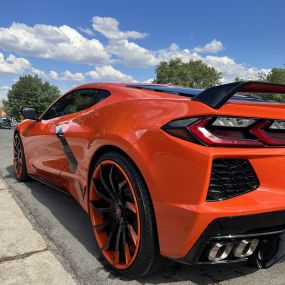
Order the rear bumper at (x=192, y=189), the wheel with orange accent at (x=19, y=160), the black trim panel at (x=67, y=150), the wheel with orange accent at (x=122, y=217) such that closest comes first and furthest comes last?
the rear bumper at (x=192, y=189), the wheel with orange accent at (x=122, y=217), the black trim panel at (x=67, y=150), the wheel with orange accent at (x=19, y=160)

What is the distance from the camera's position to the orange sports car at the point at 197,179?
201cm

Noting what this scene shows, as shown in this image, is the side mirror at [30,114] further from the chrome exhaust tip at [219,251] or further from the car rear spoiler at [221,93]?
the chrome exhaust tip at [219,251]

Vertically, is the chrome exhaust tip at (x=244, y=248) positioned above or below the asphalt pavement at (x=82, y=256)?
above

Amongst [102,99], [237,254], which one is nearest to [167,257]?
[237,254]

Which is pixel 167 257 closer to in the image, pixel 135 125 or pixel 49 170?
pixel 135 125

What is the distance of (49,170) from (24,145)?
1.15 m

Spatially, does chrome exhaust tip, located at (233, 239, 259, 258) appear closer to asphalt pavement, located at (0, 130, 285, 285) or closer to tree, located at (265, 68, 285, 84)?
asphalt pavement, located at (0, 130, 285, 285)

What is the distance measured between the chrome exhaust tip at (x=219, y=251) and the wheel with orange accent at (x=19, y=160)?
11.8 ft

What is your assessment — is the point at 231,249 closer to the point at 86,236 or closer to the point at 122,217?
the point at 122,217

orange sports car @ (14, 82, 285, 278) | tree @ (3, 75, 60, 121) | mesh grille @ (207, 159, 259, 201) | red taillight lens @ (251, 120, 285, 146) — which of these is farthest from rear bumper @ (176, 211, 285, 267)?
tree @ (3, 75, 60, 121)

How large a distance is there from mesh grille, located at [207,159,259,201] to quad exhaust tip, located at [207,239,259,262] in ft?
0.95

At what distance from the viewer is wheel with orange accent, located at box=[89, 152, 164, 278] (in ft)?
7.50

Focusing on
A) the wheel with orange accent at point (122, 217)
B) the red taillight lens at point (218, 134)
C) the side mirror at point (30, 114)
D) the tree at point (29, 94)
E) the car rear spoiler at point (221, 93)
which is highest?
the car rear spoiler at point (221, 93)

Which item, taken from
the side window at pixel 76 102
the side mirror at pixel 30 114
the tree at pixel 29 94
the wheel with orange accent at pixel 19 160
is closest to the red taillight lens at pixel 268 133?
the side window at pixel 76 102
